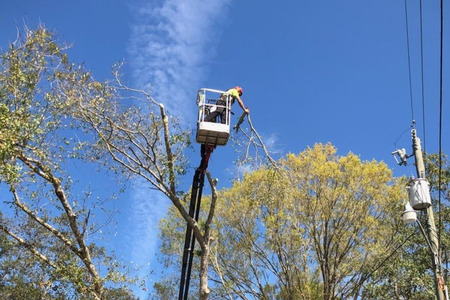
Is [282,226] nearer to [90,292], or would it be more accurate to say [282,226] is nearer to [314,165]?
[314,165]

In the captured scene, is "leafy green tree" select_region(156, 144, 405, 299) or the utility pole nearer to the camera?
the utility pole

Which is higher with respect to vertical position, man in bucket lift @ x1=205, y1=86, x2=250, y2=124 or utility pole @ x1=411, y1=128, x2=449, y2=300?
man in bucket lift @ x1=205, y1=86, x2=250, y2=124

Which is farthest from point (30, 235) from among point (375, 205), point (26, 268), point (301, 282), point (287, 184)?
point (375, 205)

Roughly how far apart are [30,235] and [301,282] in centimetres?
942

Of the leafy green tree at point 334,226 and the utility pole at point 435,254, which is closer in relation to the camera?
the utility pole at point 435,254

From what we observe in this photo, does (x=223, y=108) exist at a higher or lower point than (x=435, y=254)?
higher

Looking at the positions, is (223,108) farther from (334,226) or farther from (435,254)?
(334,226)

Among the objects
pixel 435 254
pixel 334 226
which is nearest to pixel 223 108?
pixel 435 254

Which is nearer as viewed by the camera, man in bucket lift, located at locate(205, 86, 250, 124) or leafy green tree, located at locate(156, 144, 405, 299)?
man in bucket lift, located at locate(205, 86, 250, 124)

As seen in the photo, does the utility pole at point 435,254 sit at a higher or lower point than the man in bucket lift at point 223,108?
lower

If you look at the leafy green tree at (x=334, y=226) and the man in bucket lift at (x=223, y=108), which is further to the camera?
the leafy green tree at (x=334, y=226)

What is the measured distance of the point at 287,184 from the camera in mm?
9938

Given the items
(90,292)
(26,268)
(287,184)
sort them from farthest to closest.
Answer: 1. (26,268)
2. (287,184)
3. (90,292)

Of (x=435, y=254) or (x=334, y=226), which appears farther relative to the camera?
(x=334, y=226)
